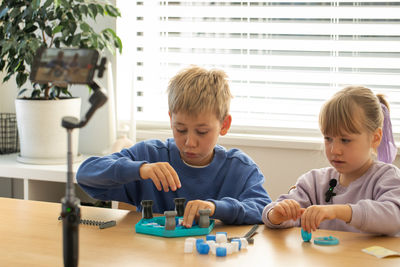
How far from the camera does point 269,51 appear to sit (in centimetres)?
294

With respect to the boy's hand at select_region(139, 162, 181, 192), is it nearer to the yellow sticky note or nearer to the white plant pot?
the yellow sticky note

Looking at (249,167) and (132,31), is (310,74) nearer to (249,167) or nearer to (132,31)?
(132,31)

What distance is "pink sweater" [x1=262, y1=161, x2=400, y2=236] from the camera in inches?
55.4

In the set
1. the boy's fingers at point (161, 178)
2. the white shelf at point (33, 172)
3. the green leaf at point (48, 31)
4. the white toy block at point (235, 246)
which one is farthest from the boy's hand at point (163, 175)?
the green leaf at point (48, 31)

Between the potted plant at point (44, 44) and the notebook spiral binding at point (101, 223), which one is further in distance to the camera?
the potted plant at point (44, 44)

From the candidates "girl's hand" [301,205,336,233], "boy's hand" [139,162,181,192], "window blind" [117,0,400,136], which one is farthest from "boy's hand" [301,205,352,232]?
"window blind" [117,0,400,136]

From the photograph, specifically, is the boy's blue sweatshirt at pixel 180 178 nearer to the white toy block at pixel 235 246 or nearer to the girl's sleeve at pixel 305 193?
the girl's sleeve at pixel 305 193

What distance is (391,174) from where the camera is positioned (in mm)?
1604

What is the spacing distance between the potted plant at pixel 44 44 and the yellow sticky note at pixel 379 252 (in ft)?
5.75

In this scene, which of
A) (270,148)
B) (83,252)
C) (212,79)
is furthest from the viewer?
(270,148)

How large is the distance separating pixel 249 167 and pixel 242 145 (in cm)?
113

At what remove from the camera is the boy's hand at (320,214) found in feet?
4.41

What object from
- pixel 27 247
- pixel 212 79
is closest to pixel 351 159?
pixel 212 79

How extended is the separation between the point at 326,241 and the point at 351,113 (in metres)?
0.46
